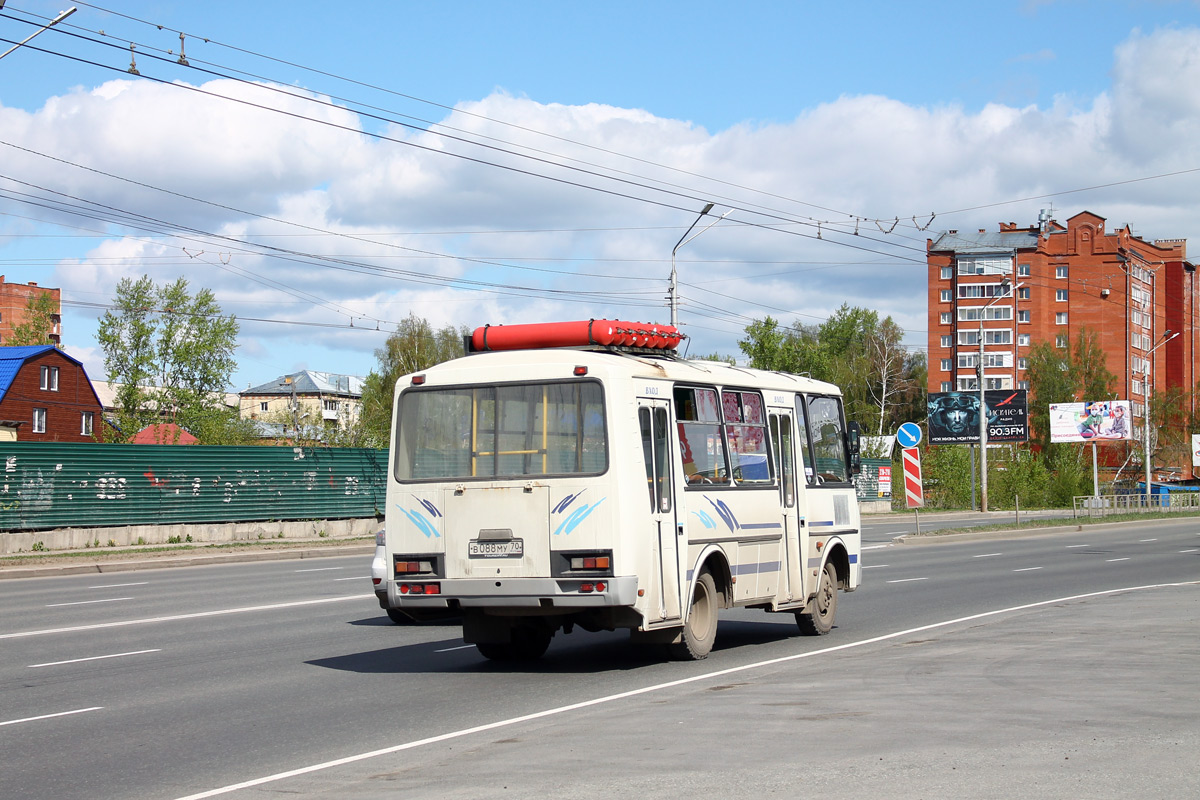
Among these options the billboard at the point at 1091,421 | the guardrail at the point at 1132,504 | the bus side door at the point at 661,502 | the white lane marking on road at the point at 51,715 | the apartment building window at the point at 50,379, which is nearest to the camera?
the white lane marking on road at the point at 51,715

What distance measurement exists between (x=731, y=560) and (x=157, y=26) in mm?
13530

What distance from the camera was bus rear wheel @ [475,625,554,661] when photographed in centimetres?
1219

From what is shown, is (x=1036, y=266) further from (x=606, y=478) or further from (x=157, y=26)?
(x=606, y=478)

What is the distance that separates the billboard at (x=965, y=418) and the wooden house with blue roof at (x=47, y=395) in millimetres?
50048

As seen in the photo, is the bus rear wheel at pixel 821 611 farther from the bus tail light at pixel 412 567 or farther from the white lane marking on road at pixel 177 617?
the white lane marking on road at pixel 177 617

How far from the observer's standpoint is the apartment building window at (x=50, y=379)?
260 ft

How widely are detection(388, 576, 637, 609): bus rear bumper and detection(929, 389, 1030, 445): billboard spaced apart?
54426mm

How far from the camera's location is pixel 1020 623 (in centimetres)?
1470

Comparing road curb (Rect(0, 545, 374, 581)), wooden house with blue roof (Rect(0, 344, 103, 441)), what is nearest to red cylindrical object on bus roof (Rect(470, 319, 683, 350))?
road curb (Rect(0, 545, 374, 581))

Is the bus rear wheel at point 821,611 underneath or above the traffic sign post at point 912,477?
underneath

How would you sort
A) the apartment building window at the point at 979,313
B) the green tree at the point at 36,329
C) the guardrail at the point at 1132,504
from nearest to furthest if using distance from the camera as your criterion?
the guardrail at the point at 1132,504 < the green tree at the point at 36,329 < the apartment building window at the point at 979,313

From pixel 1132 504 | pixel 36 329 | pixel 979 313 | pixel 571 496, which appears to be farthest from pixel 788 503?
pixel 979 313

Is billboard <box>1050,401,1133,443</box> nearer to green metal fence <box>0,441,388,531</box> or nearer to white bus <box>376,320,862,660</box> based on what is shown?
green metal fence <box>0,441,388,531</box>

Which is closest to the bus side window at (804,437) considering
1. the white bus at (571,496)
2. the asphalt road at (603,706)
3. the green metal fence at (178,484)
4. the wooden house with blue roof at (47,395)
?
the white bus at (571,496)
